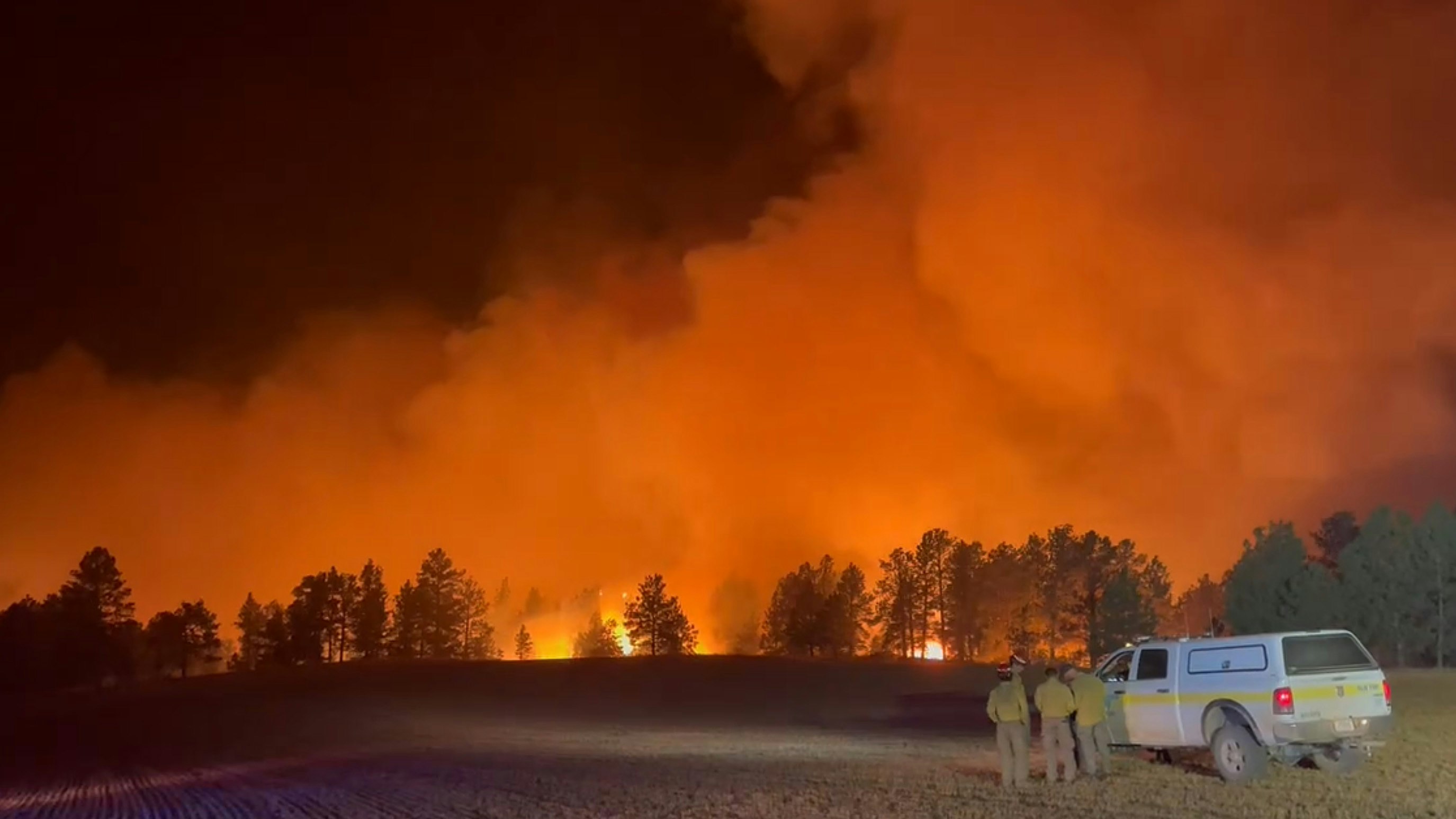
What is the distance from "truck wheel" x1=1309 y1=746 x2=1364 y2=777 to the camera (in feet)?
69.3

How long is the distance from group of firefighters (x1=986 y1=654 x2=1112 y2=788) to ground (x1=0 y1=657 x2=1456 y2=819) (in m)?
0.71

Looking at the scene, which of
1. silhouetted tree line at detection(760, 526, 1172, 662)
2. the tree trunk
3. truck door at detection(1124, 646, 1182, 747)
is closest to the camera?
truck door at detection(1124, 646, 1182, 747)

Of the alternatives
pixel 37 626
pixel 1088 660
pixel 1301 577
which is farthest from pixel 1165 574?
pixel 37 626

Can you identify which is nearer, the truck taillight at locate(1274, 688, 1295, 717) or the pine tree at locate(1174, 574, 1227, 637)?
the truck taillight at locate(1274, 688, 1295, 717)

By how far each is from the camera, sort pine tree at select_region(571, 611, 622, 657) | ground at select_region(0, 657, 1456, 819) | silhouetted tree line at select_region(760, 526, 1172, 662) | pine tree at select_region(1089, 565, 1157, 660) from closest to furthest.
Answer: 1. ground at select_region(0, 657, 1456, 819)
2. pine tree at select_region(1089, 565, 1157, 660)
3. silhouetted tree line at select_region(760, 526, 1172, 662)
4. pine tree at select_region(571, 611, 622, 657)

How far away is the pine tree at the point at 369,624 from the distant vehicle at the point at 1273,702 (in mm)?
111407

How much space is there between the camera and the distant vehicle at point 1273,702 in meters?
20.0

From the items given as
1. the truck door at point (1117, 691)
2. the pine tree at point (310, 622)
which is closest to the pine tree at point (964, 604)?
the pine tree at point (310, 622)

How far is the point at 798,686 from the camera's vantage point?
71.8 meters

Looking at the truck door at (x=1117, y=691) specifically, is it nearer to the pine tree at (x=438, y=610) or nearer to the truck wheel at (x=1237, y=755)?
the truck wheel at (x=1237, y=755)

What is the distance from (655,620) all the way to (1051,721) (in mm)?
101899

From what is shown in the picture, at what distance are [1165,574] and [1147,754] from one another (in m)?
118

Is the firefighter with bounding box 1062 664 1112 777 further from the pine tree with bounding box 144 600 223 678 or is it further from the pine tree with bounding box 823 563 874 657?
the pine tree with bounding box 144 600 223 678

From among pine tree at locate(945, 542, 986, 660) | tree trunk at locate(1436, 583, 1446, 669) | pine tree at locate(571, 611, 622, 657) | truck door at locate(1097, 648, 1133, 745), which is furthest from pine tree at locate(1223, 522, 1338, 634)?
pine tree at locate(571, 611, 622, 657)
